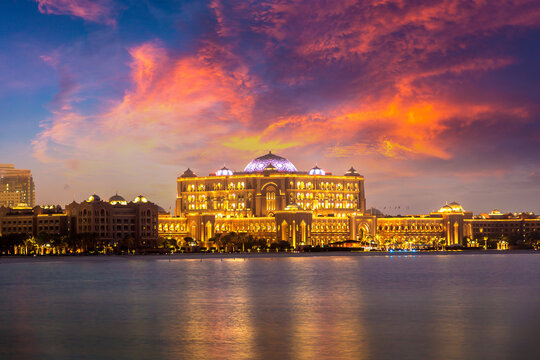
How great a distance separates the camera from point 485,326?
4388cm

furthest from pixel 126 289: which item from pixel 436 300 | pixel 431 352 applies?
pixel 431 352

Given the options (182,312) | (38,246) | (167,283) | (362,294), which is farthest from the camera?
(38,246)

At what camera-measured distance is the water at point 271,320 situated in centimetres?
3625

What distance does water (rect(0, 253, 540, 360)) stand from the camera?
36.2 metres

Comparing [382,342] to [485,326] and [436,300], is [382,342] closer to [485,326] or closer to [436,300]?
[485,326]

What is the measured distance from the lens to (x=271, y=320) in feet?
157

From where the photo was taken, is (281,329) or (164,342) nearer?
(164,342)

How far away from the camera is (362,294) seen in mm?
67188

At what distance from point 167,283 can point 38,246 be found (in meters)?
122

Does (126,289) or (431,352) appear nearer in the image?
(431,352)

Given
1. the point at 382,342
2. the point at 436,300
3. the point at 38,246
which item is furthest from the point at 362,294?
the point at 38,246

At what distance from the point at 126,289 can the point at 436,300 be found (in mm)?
30059

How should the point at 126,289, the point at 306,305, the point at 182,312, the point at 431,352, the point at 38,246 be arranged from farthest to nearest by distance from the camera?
the point at 38,246
the point at 126,289
the point at 306,305
the point at 182,312
the point at 431,352

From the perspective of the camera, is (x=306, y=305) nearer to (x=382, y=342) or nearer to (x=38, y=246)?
(x=382, y=342)
